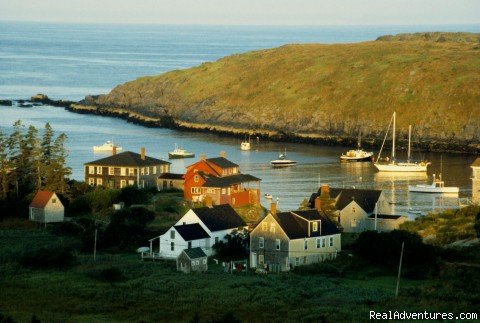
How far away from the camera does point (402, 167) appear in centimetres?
9125

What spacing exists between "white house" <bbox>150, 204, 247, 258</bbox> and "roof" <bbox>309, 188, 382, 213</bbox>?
6.50m

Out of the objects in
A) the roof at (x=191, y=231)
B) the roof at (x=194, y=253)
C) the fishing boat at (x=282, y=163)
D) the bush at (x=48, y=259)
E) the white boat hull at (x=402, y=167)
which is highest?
the fishing boat at (x=282, y=163)

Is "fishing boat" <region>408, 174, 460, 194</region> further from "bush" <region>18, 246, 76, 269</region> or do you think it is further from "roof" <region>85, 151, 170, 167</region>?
"bush" <region>18, 246, 76, 269</region>

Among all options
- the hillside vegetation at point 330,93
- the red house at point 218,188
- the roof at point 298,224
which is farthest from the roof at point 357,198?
the hillside vegetation at point 330,93

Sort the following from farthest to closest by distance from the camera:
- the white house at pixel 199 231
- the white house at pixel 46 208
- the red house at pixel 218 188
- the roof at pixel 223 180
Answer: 1. the roof at pixel 223 180
2. the red house at pixel 218 188
3. the white house at pixel 46 208
4. the white house at pixel 199 231

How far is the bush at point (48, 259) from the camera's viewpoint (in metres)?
47.8

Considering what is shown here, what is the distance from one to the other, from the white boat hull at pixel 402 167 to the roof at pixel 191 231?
40.8 m

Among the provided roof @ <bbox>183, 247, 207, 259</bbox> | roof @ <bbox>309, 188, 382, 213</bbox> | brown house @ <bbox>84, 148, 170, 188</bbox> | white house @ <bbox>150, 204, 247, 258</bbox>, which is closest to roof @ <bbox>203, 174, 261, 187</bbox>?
roof @ <bbox>309, 188, 382, 213</bbox>

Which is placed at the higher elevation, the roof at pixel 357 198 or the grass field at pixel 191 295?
the roof at pixel 357 198

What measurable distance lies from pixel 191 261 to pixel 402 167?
4566 centimetres

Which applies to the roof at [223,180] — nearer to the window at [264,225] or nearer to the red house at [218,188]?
the red house at [218,188]

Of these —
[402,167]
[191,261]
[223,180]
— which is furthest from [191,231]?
[402,167]

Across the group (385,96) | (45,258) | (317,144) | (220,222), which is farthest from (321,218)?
(385,96)

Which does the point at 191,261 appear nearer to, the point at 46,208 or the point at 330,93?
the point at 46,208
